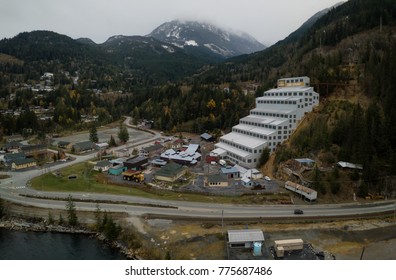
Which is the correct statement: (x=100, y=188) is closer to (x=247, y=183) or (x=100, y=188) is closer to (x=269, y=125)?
(x=247, y=183)

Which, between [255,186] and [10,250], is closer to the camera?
[10,250]

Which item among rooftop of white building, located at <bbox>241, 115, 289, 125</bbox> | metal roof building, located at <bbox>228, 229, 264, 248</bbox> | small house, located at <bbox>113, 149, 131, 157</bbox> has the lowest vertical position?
metal roof building, located at <bbox>228, 229, 264, 248</bbox>

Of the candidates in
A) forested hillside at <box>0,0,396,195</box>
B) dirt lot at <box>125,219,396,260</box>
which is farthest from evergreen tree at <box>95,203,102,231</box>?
forested hillside at <box>0,0,396,195</box>

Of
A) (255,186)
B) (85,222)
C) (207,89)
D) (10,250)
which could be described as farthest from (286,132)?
(207,89)

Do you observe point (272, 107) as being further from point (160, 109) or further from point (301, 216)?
point (160, 109)

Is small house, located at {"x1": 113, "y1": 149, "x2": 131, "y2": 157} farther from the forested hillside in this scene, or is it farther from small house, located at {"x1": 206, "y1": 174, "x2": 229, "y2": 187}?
the forested hillside

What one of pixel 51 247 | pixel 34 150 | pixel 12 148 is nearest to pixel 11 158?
pixel 34 150
